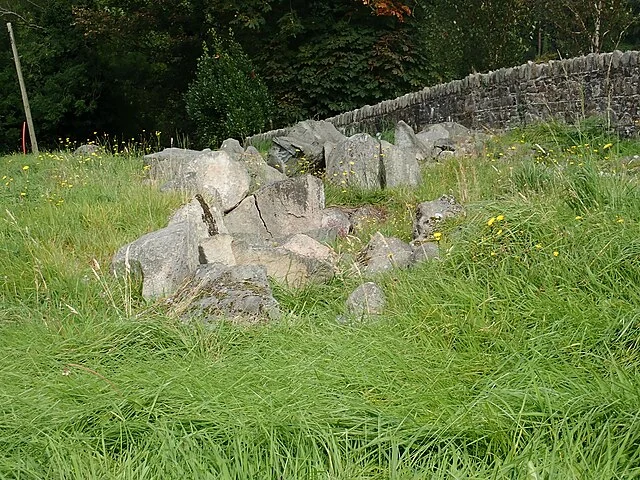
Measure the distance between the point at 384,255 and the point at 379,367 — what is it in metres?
1.87

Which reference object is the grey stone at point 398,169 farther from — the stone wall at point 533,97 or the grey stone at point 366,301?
the grey stone at point 366,301

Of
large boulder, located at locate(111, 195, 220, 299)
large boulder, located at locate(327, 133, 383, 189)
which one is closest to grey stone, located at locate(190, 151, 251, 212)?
large boulder, located at locate(327, 133, 383, 189)

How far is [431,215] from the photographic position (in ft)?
18.2

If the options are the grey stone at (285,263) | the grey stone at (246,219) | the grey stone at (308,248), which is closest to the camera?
the grey stone at (285,263)

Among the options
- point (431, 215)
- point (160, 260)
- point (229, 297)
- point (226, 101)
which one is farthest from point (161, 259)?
point (226, 101)

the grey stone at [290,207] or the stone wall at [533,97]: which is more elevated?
the stone wall at [533,97]

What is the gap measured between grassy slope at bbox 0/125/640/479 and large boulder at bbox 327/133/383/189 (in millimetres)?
2979

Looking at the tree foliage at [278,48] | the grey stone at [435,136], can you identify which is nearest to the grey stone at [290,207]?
the grey stone at [435,136]

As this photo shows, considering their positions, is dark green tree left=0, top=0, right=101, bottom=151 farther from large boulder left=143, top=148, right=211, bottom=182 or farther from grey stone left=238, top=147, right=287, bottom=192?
grey stone left=238, top=147, right=287, bottom=192

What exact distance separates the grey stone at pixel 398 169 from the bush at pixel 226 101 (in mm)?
7877

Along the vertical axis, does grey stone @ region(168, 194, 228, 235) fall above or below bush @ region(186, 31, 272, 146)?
below

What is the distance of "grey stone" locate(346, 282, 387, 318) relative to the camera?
409cm

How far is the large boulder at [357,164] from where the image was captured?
26.5 ft

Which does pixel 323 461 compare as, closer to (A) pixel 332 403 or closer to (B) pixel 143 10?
(A) pixel 332 403
